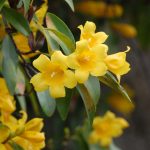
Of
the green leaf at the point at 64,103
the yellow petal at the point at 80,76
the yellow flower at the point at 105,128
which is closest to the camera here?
the yellow petal at the point at 80,76

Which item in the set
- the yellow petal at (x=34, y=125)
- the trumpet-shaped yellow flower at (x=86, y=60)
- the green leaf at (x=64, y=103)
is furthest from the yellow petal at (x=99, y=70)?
the yellow petal at (x=34, y=125)

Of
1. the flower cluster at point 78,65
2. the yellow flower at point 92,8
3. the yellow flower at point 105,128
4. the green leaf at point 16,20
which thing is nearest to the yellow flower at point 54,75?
the flower cluster at point 78,65

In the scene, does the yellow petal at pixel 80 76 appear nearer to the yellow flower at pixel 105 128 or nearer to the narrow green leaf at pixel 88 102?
the narrow green leaf at pixel 88 102

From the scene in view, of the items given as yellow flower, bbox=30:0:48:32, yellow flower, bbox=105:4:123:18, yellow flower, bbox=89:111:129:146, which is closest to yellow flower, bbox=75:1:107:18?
yellow flower, bbox=105:4:123:18

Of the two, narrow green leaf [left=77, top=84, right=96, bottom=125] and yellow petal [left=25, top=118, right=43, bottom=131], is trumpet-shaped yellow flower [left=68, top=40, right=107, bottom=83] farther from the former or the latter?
yellow petal [left=25, top=118, right=43, bottom=131]

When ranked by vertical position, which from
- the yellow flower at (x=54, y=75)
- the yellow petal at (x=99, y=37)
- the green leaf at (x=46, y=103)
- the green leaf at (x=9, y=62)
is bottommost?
the green leaf at (x=46, y=103)

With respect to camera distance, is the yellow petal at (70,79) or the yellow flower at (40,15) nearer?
the yellow petal at (70,79)

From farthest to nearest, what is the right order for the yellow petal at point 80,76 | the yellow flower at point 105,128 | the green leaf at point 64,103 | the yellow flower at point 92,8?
the yellow flower at point 92,8
the yellow flower at point 105,128
the green leaf at point 64,103
the yellow petal at point 80,76

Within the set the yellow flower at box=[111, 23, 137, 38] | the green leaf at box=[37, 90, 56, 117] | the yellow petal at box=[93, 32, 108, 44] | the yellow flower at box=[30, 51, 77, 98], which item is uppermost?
the yellow petal at box=[93, 32, 108, 44]

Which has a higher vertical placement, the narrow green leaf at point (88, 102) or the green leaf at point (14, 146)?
the narrow green leaf at point (88, 102)
